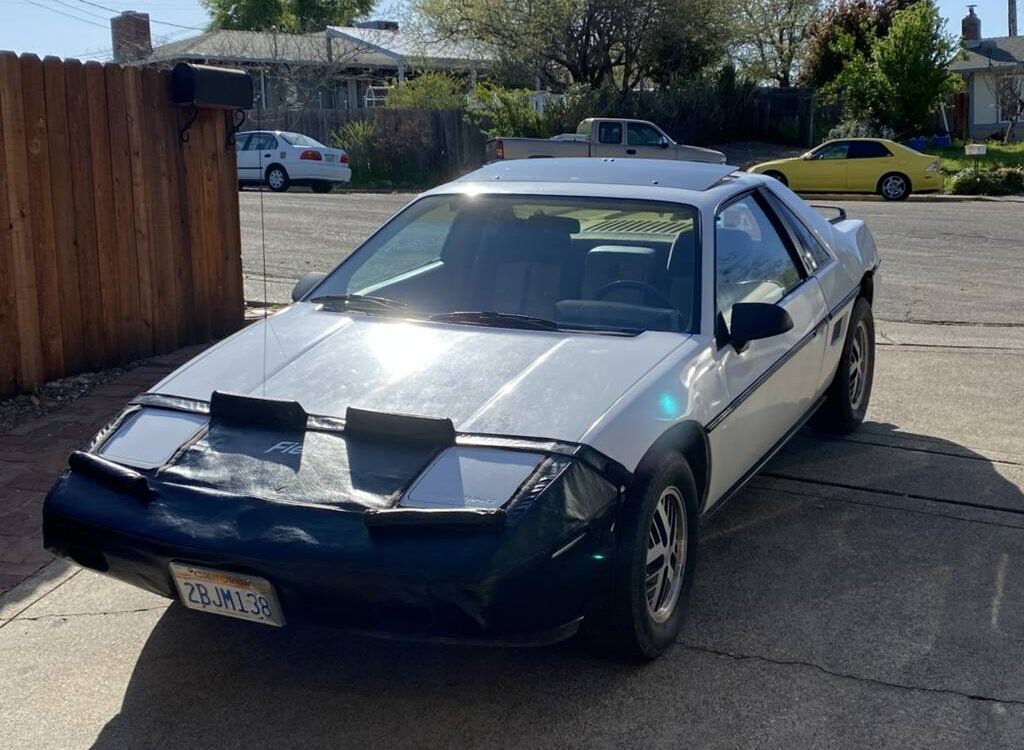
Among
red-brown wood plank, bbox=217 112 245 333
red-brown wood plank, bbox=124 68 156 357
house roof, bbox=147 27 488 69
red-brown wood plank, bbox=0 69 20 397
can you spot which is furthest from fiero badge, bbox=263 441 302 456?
house roof, bbox=147 27 488 69

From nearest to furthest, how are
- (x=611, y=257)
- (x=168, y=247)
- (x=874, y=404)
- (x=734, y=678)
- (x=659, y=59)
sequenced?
(x=734, y=678) < (x=611, y=257) < (x=874, y=404) < (x=168, y=247) < (x=659, y=59)

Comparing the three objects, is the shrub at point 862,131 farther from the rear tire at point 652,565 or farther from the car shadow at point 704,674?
the rear tire at point 652,565

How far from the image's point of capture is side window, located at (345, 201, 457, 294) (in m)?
5.37

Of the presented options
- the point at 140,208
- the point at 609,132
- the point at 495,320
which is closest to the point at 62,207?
the point at 140,208

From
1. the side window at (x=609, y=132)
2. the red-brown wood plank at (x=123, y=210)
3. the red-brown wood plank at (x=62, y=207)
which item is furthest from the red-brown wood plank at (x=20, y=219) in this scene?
the side window at (x=609, y=132)

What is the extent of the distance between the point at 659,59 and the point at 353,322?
35215mm

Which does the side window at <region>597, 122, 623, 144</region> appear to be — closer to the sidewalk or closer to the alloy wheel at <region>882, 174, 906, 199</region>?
the alloy wheel at <region>882, 174, 906, 199</region>

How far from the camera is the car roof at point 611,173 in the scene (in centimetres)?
535

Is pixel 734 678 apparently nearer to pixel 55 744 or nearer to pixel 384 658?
pixel 384 658

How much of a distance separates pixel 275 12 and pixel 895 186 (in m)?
43.6

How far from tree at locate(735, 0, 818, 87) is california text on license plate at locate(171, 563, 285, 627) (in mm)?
44314

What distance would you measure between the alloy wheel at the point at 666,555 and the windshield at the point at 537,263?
807 millimetres

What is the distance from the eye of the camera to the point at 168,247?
803cm

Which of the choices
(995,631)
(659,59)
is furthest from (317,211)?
(659,59)
